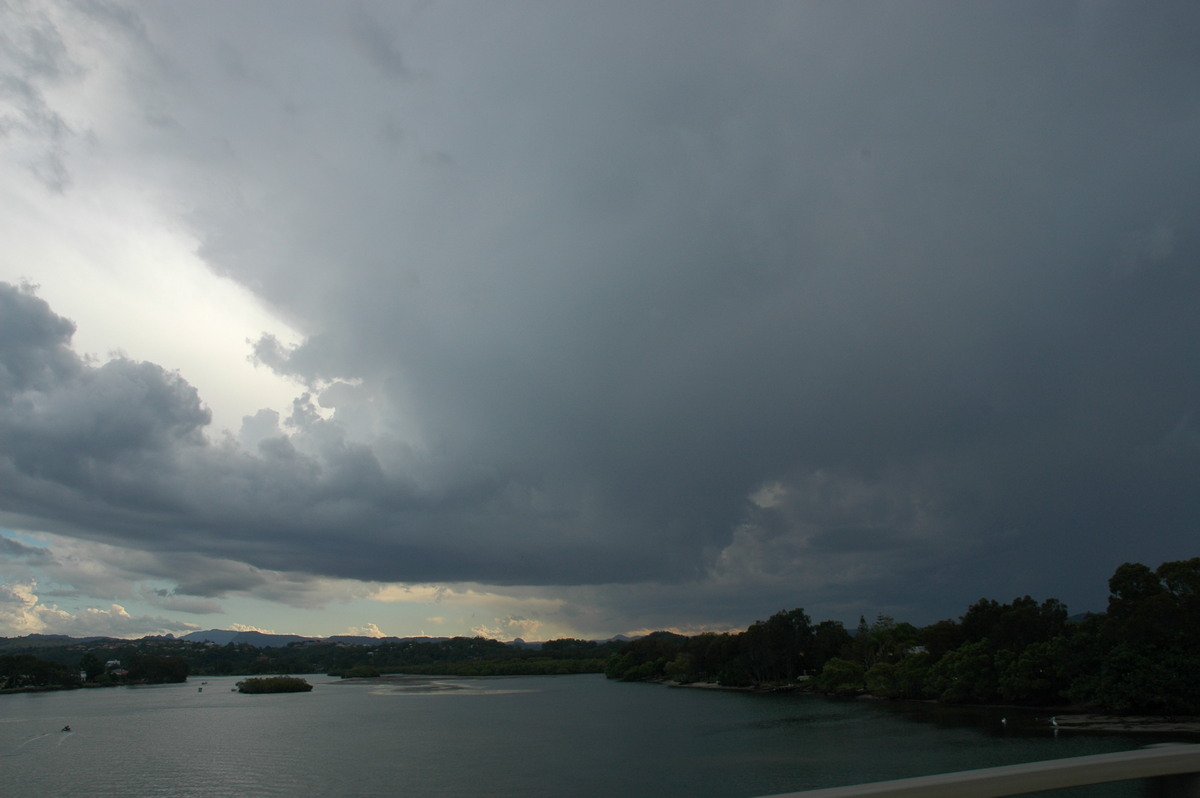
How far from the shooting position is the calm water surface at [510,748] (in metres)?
41.2

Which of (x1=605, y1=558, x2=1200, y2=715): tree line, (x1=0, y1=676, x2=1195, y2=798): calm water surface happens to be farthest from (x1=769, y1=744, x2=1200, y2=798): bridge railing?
(x1=605, y1=558, x2=1200, y2=715): tree line

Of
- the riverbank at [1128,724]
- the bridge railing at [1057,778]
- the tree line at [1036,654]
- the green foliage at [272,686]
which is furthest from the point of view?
the green foliage at [272,686]

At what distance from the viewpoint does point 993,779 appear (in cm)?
432

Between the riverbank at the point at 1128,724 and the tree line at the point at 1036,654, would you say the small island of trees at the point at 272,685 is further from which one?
the riverbank at the point at 1128,724

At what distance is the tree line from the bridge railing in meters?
66.4

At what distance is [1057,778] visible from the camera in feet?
14.5

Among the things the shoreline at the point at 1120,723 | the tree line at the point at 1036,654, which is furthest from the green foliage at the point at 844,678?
the shoreline at the point at 1120,723

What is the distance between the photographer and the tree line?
55906 mm

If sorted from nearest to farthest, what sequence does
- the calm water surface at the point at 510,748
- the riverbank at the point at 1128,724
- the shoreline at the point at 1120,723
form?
the calm water surface at the point at 510,748
the riverbank at the point at 1128,724
the shoreline at the point at 1120,723

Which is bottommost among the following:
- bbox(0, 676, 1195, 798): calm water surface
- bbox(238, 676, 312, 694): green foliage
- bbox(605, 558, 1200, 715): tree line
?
bbox(238, 676, 312, 694): green foliage

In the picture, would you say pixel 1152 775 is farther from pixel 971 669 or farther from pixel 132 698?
pixel 132 698

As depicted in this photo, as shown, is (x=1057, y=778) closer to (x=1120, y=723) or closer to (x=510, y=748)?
(x=510, y=748)

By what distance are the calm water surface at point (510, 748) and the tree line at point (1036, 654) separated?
501 cm

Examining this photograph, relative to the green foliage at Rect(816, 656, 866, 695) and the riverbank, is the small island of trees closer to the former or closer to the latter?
the green foliage at Rect(816, 656, 866, 695)
